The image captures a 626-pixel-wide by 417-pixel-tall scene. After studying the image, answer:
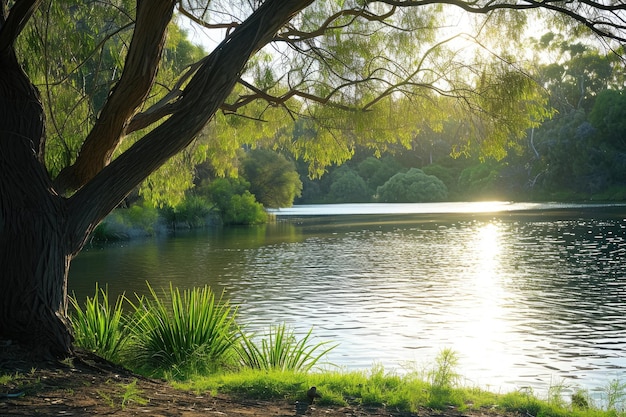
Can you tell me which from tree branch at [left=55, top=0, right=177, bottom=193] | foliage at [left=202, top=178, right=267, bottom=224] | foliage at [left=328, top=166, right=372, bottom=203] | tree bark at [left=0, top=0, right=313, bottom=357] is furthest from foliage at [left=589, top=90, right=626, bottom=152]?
tree bark at [left=0, top=0, right=313, bottom=357]

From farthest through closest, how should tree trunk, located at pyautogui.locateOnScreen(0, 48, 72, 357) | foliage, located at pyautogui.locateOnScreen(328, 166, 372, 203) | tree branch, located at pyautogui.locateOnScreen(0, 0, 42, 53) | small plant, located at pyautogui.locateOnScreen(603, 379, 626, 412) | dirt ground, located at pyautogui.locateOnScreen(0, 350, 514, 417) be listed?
foliage, located at pyautogui.locateOnScreen(328, 166, 372, 203) < small plant, located at pyautogui.locateOnScreen(603, 379, 626, 412) < tree branch, located at pyautogui.locateOnScreen(0, 0, 42, 53) < tree trunk, located at pyautogui.locateOnScreen(0, 48, 72, 357) < dirt ground, located at pyautogui.locateOnScreen(0, 350, 514, 417)

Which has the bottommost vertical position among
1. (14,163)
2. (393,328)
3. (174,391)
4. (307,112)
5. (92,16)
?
(393,328)

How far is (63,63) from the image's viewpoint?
8.14 meters

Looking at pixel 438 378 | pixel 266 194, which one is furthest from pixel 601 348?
pixel 266 194

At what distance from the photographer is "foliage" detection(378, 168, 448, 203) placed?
92.1 metres

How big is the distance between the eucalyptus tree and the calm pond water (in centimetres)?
309

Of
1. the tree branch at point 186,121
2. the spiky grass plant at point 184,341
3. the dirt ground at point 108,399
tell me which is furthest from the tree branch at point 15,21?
the spiky grass plant at point 184,341

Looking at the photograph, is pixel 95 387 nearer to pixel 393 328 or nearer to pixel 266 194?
pixel 393 328

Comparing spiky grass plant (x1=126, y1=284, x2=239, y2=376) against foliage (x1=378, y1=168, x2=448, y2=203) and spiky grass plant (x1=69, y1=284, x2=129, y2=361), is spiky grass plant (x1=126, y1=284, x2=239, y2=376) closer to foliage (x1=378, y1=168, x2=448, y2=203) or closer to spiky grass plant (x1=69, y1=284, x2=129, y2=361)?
spiky grass plant (x1=69, y1=284, x2=129, y2=361)

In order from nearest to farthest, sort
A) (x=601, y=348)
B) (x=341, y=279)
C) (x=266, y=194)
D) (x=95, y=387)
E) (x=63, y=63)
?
1. (x=95, y=387)
2. (x=63, y=63)
3. (x=601, y=348)
4. (x=341, y=279)
5. (x=266, y=194)

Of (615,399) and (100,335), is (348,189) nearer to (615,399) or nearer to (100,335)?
(100,335)

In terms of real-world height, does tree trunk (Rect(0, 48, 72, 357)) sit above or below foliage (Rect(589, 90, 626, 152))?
below

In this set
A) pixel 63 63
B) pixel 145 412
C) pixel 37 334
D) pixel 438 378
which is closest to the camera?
pixel 145 412

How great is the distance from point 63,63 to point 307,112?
3.27 m
